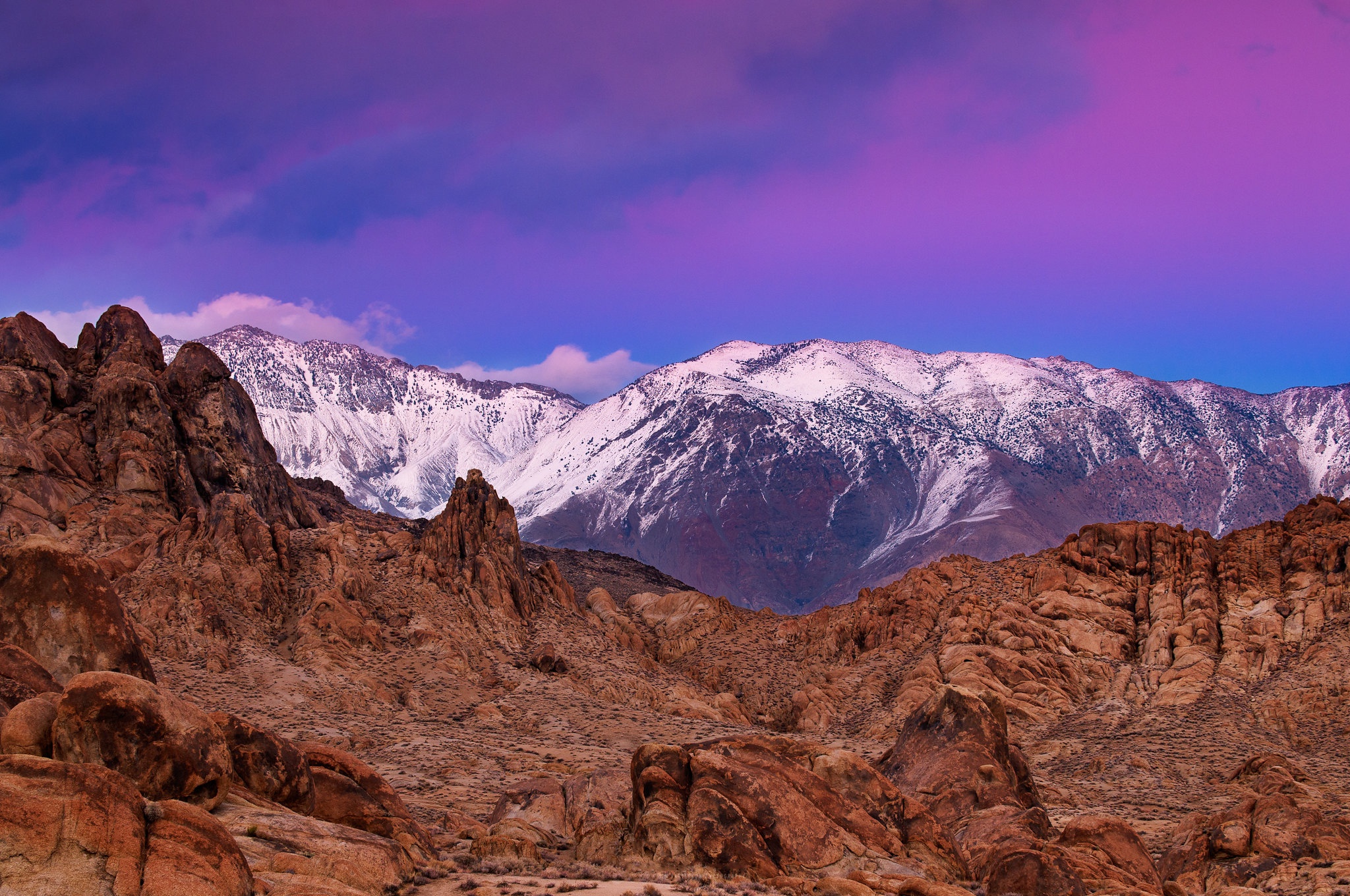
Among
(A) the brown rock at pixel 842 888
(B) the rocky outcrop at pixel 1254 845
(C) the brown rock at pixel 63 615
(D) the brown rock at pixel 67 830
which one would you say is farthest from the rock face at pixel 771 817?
(C) the brown rock at pixel 63 615

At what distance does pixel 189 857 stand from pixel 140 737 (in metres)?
5.07

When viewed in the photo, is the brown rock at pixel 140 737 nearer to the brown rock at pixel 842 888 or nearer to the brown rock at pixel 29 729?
the brown rock at pixel 29 729

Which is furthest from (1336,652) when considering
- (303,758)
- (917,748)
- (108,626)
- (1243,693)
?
(108,626)

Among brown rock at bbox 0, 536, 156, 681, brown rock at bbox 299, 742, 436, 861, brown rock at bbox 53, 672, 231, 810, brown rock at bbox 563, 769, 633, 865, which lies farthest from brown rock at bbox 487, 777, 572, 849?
brown rock at bbox 0, 536, 156, 681

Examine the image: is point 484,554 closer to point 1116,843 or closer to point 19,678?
point 19,678

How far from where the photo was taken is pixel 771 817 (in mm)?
30953

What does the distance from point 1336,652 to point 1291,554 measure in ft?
44.4

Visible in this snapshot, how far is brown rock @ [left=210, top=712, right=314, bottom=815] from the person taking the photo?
26.3 meters

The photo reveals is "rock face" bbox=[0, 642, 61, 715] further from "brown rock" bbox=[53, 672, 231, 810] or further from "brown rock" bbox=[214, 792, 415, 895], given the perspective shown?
"brown rock" bbox=[214, 792, 415, 895]

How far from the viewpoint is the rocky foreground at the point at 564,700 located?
23.1 metres

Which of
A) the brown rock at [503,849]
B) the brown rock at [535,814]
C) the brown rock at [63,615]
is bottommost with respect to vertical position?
the brown rock at [503,849]

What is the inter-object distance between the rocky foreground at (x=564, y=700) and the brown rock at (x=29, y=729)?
0.17ft

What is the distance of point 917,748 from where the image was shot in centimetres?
4606

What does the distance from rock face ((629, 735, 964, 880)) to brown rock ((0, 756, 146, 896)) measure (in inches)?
654
